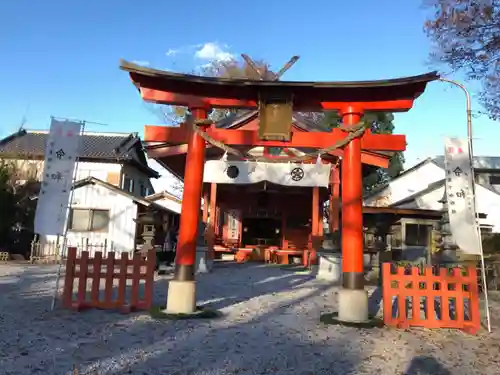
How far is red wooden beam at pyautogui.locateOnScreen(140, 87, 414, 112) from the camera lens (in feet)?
24.8

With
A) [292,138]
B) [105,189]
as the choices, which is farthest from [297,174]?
[105,189]

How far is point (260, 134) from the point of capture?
7.64 m

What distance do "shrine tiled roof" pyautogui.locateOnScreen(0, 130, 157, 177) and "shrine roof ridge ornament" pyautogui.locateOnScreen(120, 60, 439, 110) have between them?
64.3 feet

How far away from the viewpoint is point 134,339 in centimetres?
546

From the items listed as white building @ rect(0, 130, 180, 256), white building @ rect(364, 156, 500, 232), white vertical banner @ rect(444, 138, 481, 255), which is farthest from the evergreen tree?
white vertical banner @ rect(444, 138, 481, 255)

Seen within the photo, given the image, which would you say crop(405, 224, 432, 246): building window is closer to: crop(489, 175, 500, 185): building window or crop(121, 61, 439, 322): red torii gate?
crop(489, 175, 500, 185): building window

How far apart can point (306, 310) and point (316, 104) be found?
422 cm

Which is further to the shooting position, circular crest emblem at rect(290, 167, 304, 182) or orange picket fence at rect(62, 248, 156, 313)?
circular crest emblem at rect(290, 167, 304, 182)

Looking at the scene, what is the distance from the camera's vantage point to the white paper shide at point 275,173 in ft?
48.7

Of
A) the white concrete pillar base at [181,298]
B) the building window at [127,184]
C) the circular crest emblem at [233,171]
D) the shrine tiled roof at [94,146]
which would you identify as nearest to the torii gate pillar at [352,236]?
the white concrete pillar base at [181,298]

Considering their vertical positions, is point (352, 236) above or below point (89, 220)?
below

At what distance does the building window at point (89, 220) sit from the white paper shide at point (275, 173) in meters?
7.16

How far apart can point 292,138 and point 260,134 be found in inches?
25.2

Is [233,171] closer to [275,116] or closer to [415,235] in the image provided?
[275,116]
